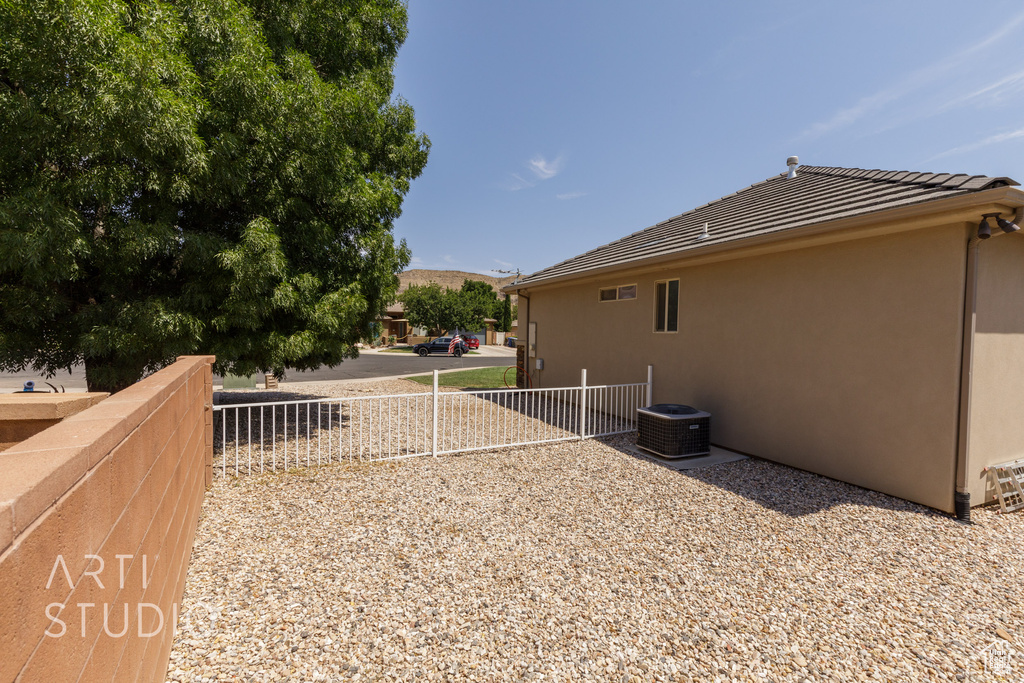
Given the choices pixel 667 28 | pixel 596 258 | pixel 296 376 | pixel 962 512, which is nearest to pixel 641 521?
pixel 962 512

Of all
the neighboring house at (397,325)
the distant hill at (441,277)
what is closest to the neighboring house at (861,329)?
the neighboring house at (397,325)

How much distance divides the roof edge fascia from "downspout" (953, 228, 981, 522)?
0.41 metres

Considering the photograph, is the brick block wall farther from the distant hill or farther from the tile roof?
the distant hill

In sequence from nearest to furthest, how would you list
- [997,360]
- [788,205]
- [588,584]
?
[588,584], [997,360], [788,205]

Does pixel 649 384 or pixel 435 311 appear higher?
pixel 435 311

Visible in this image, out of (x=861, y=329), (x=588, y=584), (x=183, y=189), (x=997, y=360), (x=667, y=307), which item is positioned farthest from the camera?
(x=667, y=307)

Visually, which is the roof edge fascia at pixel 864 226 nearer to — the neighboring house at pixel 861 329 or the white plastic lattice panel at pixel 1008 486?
the neighboring house at pixel 861 329

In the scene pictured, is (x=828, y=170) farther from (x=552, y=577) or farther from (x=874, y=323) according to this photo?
(x=552, y=577)

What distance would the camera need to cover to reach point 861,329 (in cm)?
536

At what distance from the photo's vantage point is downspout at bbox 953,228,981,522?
179 inches

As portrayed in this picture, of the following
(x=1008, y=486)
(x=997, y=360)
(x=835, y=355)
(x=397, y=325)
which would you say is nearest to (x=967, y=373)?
(x=997, y=360)

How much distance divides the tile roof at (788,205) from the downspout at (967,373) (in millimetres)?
756

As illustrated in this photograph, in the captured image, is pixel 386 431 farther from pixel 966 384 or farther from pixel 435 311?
pixel 435 311

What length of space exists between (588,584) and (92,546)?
3.00m
